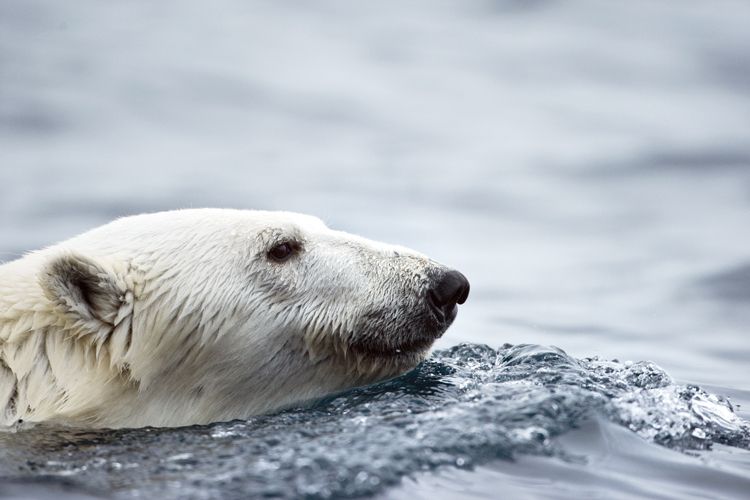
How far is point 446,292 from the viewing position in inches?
212

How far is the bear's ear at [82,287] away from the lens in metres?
4.80

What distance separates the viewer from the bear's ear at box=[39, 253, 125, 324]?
4801 millimetres

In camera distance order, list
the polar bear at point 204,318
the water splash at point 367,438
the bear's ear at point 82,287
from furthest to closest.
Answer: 1. the polar bear at point 204,318
2. the bear's ear at point 82,287
3. the water splash at point 367,438

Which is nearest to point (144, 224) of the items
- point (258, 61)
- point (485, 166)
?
point (485, 166)

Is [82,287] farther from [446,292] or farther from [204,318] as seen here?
[446,292]

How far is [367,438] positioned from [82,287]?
1584 millimetres

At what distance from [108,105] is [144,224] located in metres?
12.9

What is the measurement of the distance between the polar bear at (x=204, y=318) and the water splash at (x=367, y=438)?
17 cm

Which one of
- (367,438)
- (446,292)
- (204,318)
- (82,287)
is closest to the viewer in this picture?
(367,438)

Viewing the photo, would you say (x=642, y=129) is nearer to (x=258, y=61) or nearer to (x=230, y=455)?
(x=258, y=61)

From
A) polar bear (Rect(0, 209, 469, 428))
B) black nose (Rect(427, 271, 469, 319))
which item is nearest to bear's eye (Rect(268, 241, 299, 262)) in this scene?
polar bear (Rect(0, 209, 469, 428))

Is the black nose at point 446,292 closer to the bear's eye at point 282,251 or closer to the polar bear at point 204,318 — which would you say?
the polar bear at point 204,318

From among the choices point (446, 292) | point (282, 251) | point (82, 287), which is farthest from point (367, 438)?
point (82, 287)

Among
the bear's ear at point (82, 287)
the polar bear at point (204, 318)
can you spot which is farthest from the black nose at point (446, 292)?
the bear's ear at point (82, 287)
